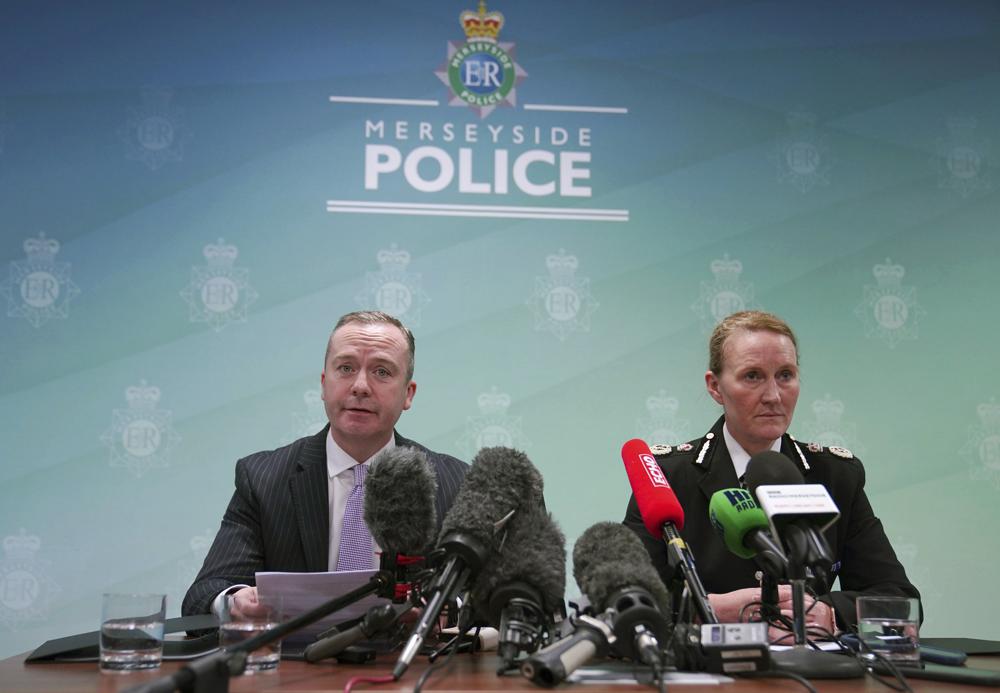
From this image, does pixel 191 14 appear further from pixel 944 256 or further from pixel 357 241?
pixel 944 256

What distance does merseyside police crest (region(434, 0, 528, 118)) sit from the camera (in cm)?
421

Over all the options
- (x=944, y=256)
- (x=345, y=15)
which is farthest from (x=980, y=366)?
(x=345, y=15)

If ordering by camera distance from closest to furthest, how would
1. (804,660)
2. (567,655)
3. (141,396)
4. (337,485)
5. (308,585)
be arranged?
(567,655) < (804,660) < (308,585) < (337,485) < (141,396)

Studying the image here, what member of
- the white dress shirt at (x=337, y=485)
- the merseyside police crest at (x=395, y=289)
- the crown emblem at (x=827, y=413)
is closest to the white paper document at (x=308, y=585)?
the white dress shirt at (x=337, y=485)

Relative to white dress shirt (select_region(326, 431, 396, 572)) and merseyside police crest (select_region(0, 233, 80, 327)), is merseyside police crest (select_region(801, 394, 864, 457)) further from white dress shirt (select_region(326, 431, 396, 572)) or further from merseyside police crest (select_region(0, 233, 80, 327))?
merseyside police crest (select_region(0, 233, 80, 327))

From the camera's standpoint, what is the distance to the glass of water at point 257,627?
1562mm

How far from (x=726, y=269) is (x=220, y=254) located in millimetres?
2289

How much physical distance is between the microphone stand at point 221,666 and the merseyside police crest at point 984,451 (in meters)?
3.55

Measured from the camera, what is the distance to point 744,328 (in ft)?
9.37

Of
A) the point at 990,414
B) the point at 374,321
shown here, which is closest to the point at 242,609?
the point at 374,321

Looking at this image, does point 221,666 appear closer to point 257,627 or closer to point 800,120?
point 257,627

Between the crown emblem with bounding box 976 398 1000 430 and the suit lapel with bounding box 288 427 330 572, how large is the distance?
308 cm

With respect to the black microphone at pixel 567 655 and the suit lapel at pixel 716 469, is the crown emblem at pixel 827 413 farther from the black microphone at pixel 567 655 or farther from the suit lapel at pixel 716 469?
the black microphone at pixel 567 655

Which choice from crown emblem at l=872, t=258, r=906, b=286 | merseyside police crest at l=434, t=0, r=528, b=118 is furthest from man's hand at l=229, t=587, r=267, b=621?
crown emblem at l=872, t=258, r=906, b=286
